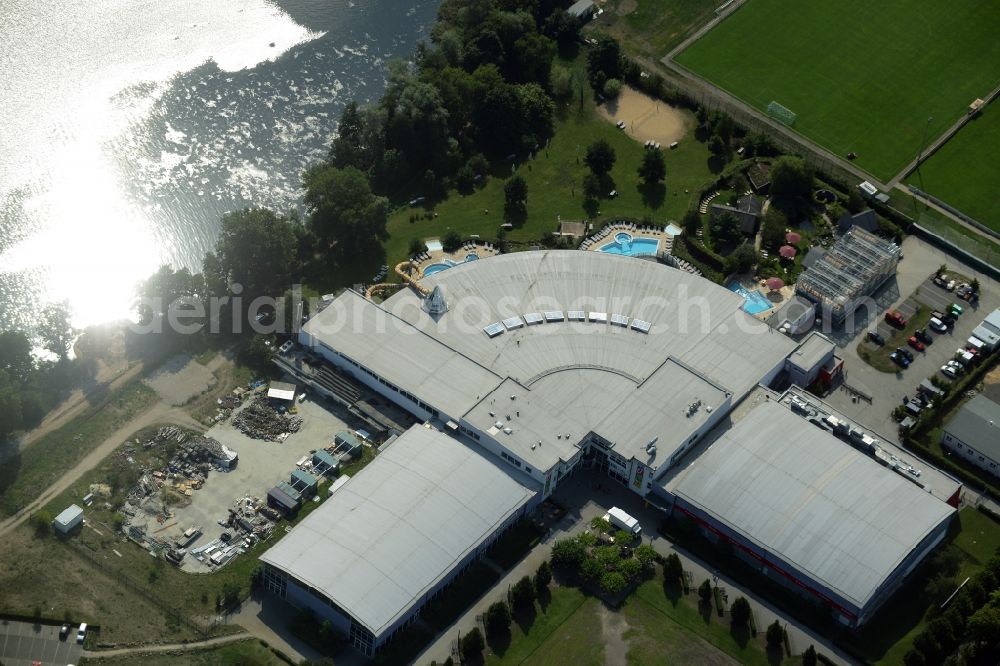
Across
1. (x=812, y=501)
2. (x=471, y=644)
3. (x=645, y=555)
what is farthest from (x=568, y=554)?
(x=812, y=501)

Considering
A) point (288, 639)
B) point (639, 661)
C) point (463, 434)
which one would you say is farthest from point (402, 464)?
point (639, 661)

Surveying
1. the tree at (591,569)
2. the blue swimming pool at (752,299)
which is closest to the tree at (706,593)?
the tree at (591,569)

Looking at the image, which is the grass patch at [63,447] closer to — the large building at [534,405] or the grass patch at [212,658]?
the large building at [534,405]

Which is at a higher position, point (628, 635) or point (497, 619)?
point (497, 619)

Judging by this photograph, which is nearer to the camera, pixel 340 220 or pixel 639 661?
pixel 639 661

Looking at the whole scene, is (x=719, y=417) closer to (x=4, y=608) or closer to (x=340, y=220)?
(x=340, y=220)

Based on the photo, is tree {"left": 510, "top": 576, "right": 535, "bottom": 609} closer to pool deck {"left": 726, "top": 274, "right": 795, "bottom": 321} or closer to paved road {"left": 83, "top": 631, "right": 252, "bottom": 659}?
paved road {"left": 83, "top": 631, "right": 252, "bottom": 659}

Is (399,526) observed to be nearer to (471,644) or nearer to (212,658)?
(471,644)
